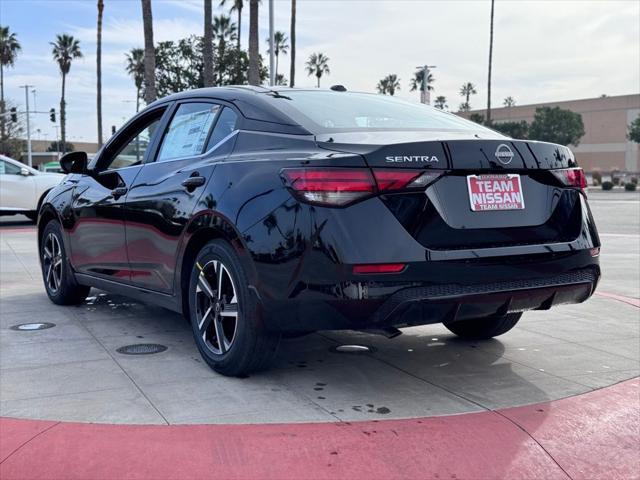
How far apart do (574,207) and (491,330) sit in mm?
1425

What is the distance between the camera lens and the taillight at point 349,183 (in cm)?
351

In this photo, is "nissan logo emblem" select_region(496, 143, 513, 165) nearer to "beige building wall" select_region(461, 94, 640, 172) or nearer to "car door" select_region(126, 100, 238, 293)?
"car door" select_region(126, 100, 238, 293)

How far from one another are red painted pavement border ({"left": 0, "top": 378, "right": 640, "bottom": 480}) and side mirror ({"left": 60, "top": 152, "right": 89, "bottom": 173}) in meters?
2.94

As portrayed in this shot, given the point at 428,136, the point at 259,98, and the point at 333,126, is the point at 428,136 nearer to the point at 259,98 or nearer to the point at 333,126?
the point at 333,126

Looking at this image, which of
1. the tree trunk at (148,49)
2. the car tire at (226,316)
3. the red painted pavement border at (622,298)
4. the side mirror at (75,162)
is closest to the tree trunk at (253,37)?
the tree trunk at (148,49)

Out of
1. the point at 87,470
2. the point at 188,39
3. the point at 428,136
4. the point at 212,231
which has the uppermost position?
the point at 188,39

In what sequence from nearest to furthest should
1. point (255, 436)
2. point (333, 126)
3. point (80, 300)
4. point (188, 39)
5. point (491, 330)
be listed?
point (255, 436) < point (333, 126) < point (491, 330) < point (80, 300) < point (188, 39)

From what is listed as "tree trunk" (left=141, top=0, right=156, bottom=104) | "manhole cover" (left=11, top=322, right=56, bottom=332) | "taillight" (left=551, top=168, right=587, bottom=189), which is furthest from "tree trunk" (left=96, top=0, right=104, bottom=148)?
"taillight" (left=551, top=168, right=587, bottom=189)

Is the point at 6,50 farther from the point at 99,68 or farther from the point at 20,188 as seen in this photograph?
the point at 20,188

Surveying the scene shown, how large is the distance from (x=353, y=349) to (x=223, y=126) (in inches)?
68.2

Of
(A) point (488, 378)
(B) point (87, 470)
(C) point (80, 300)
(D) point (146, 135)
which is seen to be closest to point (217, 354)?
(B) point (87, 470)

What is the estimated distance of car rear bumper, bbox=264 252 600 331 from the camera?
3.51 metres

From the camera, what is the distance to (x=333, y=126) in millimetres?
4102

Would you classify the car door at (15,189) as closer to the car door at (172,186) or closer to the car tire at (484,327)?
the car door at (172,186)
